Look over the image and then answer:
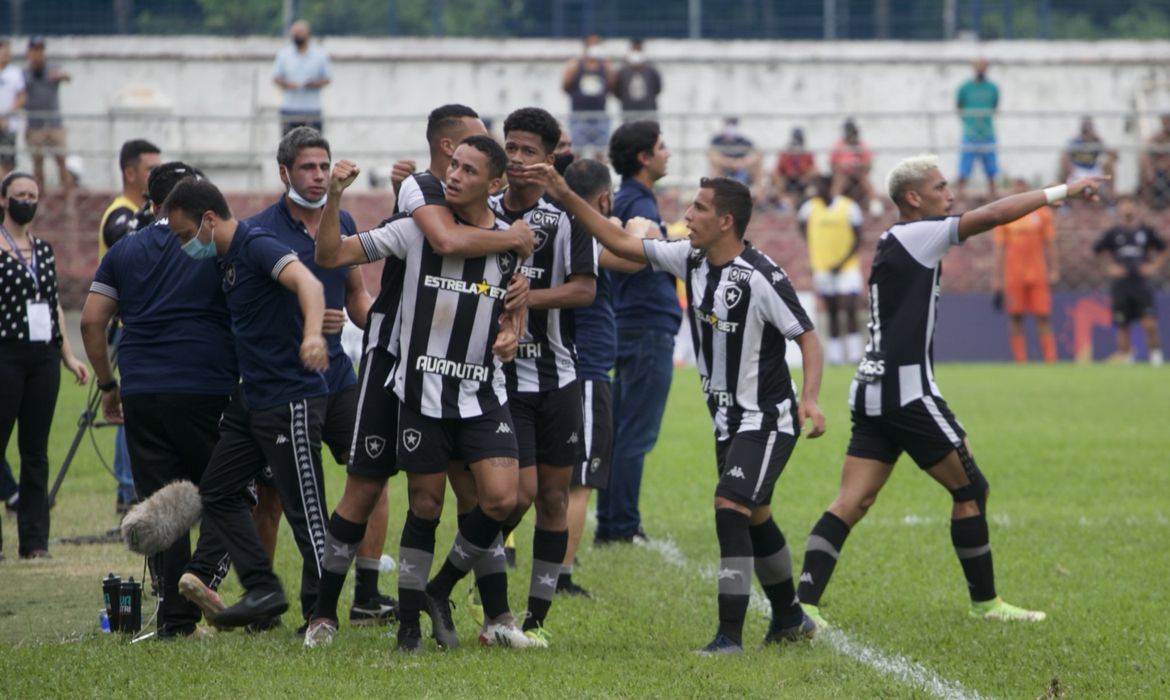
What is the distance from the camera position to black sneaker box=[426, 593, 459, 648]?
23.3 feet

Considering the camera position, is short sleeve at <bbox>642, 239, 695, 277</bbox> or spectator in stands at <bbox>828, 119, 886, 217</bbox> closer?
short sleeve at <bbox>642, 239, 695, 277</bbox>

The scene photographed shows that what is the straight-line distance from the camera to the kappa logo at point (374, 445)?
702 cm

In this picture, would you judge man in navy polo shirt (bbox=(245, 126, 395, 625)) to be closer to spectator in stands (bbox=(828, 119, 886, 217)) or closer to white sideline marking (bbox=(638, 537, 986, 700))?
white sideline marking (bbox=(638, 537, 986, 700))

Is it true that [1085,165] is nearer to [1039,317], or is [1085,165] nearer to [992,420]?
[1039,317]

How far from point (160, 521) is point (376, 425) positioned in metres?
1.08

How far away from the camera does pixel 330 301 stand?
26.2 feet

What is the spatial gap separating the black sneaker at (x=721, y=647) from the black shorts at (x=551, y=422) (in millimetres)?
1077

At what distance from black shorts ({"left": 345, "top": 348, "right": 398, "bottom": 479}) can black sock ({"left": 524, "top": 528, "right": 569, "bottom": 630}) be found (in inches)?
33.1

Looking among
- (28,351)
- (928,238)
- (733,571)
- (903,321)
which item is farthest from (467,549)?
(28,351)

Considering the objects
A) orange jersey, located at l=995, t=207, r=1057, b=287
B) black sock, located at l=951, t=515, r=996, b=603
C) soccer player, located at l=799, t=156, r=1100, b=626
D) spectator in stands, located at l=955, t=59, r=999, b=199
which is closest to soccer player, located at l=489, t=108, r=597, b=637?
soccer player, located at l=799, t=156, r=1100, b=626

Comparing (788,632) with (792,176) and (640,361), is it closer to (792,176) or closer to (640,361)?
(640,361)

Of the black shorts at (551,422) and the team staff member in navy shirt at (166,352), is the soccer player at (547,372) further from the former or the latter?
the team staff member in navy shirt at (166,352)

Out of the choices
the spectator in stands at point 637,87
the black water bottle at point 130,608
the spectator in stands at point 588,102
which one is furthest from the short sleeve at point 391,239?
the spectator in stands at point 637,87

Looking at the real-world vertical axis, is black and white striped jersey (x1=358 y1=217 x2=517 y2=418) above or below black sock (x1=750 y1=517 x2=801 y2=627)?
above
